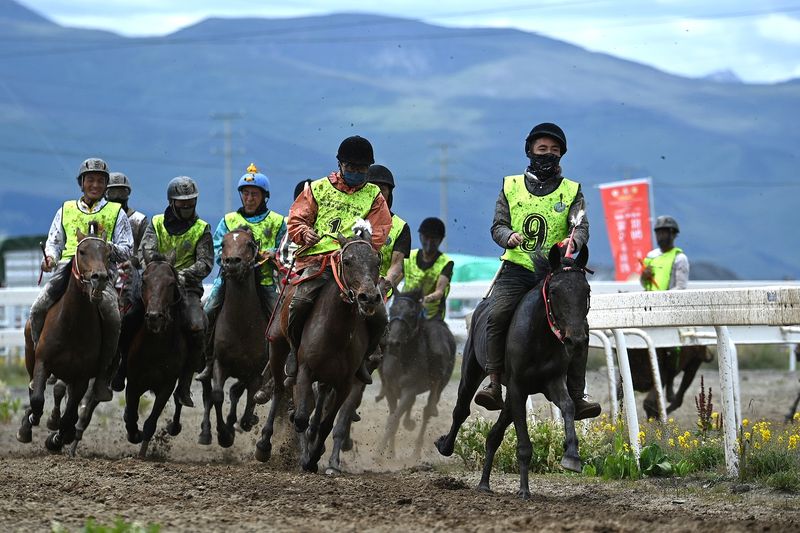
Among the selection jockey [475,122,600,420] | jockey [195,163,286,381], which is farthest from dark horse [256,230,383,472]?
jockey [195,163,286,381]

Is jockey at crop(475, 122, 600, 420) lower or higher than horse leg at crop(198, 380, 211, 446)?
higher

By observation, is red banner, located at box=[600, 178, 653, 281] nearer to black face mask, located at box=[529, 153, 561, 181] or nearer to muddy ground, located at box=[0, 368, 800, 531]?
muddy ground, located at box=[0, 368, 800, 531]

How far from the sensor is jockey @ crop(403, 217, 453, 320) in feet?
55.7

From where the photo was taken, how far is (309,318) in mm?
11664

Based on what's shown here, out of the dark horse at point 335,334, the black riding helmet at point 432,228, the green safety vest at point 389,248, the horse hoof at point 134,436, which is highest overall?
the black riding helmet at point 432,228

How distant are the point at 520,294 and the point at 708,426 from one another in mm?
3232

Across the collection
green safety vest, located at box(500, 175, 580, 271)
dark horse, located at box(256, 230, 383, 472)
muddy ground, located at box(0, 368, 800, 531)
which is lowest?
muddy ground, located at box(0, 368, 800, 531)

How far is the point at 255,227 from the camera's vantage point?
14.8 m

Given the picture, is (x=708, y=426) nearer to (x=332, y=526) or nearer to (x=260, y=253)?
(x=260, y=253)

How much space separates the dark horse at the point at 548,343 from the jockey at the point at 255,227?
4622 millimetres

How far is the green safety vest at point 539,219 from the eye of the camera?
1079 centimetres

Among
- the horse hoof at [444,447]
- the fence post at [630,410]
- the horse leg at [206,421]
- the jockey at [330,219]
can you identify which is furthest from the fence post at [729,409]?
the horse leg at [206,421]

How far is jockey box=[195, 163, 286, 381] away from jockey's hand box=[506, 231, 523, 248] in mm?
4473

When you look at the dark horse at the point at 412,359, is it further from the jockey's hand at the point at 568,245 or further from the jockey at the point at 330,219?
the jockey's hand at the point at 568,245
